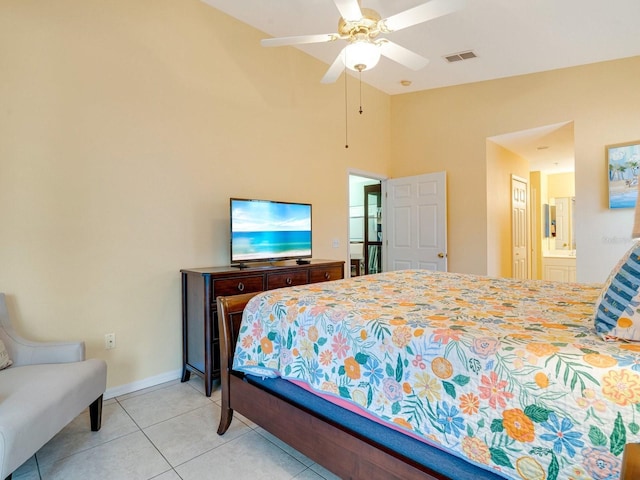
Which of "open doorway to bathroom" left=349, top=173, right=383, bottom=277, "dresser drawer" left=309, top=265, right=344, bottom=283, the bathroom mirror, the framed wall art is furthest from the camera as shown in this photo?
the bathroom mirror

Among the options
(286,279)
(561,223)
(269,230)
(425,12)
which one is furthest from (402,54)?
(561,223)

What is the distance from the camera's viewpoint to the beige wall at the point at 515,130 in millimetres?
3572

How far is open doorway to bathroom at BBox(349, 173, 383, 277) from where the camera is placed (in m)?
5.78

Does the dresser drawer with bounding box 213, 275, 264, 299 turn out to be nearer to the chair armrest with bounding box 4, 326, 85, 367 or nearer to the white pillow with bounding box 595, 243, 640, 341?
the chair armrest with bounding box 4, 326, 85, 367

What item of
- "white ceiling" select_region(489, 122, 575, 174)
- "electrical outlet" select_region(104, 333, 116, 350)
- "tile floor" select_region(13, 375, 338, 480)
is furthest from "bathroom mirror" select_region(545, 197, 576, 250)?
"electrical outlet" select_region(104, 333, 116, 350)

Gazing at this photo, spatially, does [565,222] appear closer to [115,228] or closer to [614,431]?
[614,431]

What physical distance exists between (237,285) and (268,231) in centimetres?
66

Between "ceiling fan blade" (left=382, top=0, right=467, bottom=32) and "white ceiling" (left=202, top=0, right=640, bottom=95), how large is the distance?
3.05ft

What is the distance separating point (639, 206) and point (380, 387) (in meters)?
1.26

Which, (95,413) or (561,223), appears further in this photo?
(561,223)

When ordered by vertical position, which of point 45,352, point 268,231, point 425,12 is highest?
point 425,12

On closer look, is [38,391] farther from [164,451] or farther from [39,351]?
[164,451]

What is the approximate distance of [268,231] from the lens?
3176 mm

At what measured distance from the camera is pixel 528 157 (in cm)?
545
